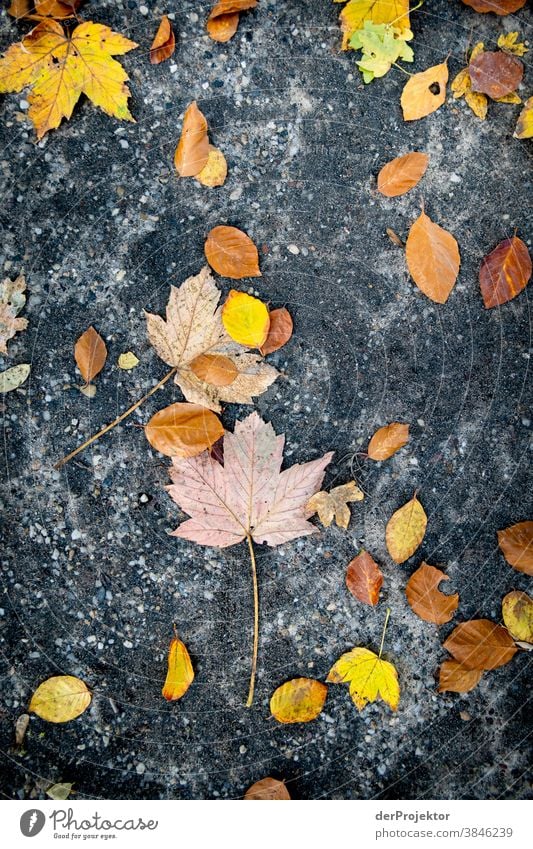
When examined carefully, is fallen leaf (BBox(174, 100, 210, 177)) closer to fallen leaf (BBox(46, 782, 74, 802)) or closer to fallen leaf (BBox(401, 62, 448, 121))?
fallen leaf (BBox(401, 62, 448, 121))

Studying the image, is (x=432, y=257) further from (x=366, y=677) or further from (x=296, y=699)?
(x=296, y=699)

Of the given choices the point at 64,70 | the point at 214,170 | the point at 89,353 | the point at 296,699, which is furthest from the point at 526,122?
the point at 296,699

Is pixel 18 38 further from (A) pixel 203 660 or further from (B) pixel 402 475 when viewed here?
(A) pixel 203 660

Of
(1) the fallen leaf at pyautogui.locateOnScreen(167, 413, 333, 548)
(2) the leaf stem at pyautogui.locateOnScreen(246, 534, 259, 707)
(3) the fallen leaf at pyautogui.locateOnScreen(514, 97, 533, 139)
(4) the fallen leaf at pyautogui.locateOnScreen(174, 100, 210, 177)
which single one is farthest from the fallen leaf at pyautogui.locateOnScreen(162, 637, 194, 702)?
(3) the fallen leaf at pyautogui.locateOnScreen(514, 97, 533, 139)
